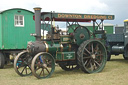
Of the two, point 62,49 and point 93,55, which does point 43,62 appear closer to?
point 62,49

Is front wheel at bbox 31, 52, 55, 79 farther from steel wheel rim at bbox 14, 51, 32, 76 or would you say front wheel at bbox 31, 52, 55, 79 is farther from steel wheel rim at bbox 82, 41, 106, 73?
steel wheel rim at bbox 82, 41, 106, 73

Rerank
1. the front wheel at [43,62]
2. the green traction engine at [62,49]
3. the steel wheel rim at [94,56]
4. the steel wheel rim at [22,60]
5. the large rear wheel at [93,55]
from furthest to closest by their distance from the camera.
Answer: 1. the steel wheel rim at [94,56]
2. the large rear wheel at [93,55]
3. the steel wheel rim at [22,60]
4. the green traction engine at [62,49]
5. the front wheel at [43,62]

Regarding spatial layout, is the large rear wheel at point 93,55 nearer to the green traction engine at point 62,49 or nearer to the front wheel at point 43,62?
the green traction engine at point 62,49

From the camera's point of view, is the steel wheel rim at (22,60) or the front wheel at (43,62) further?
the steel wheel rim at (22,60)

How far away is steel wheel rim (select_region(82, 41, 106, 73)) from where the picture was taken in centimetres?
891

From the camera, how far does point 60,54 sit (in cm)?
841

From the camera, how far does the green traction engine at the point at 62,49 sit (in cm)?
810

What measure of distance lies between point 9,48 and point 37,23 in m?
3.83

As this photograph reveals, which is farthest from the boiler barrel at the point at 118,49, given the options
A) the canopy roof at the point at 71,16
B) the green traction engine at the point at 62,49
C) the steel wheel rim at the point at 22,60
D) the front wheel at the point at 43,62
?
the steel wheel rim at the point at 22,60

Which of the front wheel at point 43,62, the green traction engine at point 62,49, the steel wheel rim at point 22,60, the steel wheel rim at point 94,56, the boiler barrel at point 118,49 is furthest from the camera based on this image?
the boiler barrel at point 118,49

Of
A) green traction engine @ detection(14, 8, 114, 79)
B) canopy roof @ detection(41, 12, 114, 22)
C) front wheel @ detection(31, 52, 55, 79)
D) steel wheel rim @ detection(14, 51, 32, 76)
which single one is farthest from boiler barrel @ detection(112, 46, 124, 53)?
steel wheel rim @ detection(14, 51, 32, 76)

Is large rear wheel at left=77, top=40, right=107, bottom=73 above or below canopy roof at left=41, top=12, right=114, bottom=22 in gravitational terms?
below

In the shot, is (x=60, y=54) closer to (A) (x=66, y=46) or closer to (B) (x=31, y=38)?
(A) (x=66, y=46)

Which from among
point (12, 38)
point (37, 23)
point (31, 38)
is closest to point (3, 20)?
point (12, 38)
